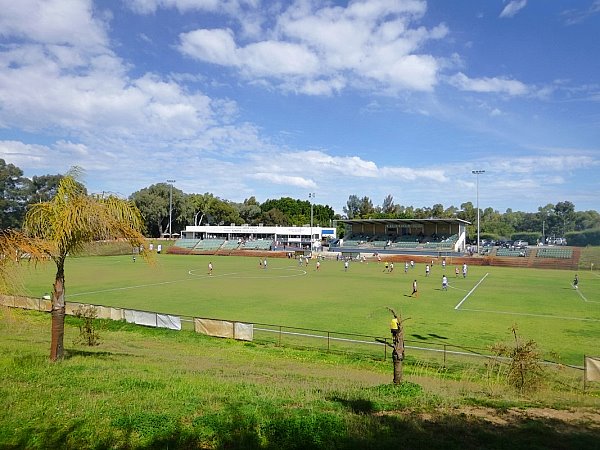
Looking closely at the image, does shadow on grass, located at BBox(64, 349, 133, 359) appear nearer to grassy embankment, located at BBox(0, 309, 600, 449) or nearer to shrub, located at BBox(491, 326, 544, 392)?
grassy embankment, located at BBox(0, 309, 600, 449)

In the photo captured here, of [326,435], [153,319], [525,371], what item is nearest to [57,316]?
[326,435]

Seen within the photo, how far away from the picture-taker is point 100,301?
32031 mm

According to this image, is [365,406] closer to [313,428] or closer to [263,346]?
[313,428]

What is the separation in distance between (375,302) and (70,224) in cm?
2439

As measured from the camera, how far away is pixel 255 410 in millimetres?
8141

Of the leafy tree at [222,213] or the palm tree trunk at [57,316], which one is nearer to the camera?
the palm tree trunk at [57,316]

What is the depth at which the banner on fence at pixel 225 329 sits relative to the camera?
67.8 feet

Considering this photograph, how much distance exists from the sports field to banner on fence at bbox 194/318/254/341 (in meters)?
4.08

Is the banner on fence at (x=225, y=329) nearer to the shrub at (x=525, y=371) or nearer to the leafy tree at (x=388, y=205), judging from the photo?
the shrub at (x=525, y=371)

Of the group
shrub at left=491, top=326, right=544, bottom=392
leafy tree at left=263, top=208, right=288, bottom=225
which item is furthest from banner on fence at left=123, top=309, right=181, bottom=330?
leafy tree at left=263, top=208, right=288, bottom=225

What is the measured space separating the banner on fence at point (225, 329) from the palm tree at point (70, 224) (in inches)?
366

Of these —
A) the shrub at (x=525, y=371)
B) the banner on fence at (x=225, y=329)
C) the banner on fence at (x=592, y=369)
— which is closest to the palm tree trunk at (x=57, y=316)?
the banner on fence at (x=225, y=329)

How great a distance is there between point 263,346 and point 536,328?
14747 millimetres

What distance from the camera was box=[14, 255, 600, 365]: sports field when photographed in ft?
74.3
